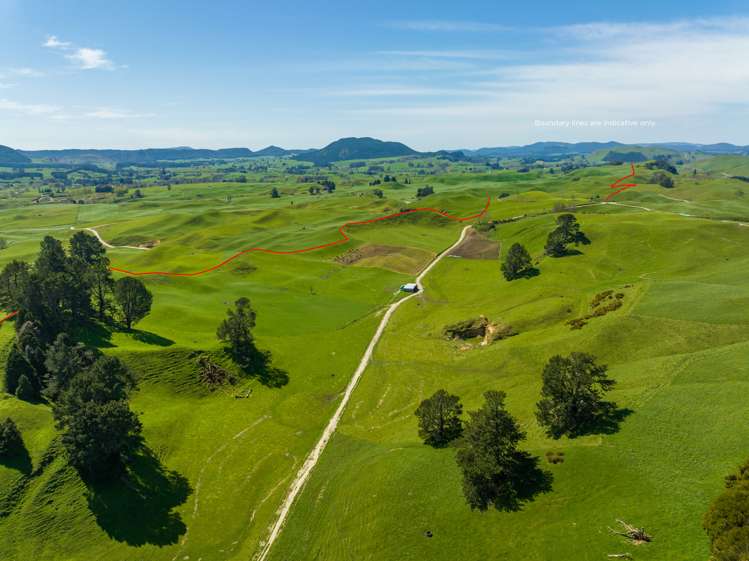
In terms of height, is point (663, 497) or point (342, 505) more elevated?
point (663, 497)

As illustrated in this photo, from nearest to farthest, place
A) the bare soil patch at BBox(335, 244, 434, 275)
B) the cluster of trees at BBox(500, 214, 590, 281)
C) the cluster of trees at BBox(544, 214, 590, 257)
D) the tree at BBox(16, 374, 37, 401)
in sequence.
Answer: the tree at BBox(16, 374, 37, 401), the cluster of trees at BBox(500, 214, 590, 281), the cluster of trees at BBox(544, 214, 590, 257), the bare soil patch at BBox(335, 244, 434, 275)

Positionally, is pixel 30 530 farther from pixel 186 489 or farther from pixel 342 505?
pixel 342 505

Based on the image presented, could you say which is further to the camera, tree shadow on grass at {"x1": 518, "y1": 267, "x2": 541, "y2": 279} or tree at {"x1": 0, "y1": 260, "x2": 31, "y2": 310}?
tree shadow on grass at {"x1": 518, "y1": 267, "x2": 541, "y2": 279}

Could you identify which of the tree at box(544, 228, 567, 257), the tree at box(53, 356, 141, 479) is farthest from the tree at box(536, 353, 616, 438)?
the tree at box(544, 228, 567, 257)

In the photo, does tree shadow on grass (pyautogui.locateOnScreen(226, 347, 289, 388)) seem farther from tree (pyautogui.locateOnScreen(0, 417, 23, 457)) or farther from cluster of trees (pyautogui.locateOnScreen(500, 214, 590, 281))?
cluster of trees (pyautogui.locateOnScreen(500, 214, 590, 281))

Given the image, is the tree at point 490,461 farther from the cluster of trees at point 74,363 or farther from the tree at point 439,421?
the cluster of trees at point 74,363

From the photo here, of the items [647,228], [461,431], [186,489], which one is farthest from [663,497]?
[647,228]

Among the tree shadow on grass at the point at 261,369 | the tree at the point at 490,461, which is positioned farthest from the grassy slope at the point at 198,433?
the tree at the point at 490,461
